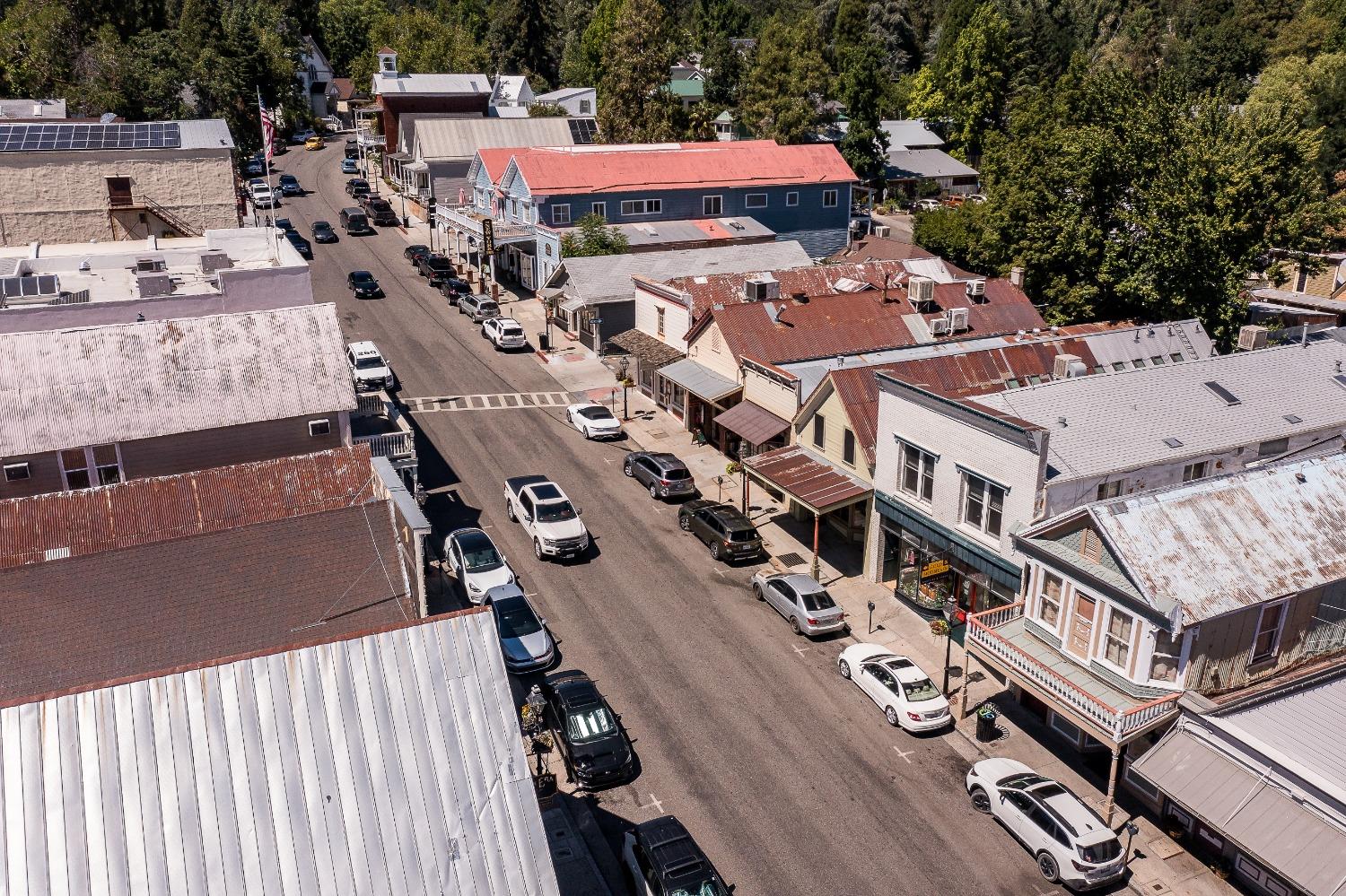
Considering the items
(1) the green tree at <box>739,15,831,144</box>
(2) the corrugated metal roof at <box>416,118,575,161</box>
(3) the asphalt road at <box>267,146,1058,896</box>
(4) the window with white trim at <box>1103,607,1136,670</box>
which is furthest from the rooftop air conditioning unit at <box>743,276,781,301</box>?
(1) the green tree at <box>739,15,831,144</box>

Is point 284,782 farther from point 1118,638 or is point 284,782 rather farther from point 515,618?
point 1118,638

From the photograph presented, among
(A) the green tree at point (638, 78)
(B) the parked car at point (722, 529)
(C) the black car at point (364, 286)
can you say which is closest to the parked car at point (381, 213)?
(C) the black car at point (364, 286)

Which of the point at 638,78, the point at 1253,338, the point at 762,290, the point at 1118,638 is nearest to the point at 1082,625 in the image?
the point at 1118,638

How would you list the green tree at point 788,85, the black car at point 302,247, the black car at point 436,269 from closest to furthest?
the black car at point 436,269, the black car at point 302,247, the green tree at point 788,85

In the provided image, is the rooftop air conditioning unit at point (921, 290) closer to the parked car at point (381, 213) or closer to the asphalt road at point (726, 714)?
the asphalt road at point (726, 714)

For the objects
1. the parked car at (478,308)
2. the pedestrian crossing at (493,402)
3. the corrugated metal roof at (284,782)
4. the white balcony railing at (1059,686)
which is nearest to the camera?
the corrugated metal roof at (284,782)

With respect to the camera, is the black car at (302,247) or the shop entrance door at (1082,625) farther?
the black car at (302,247)
